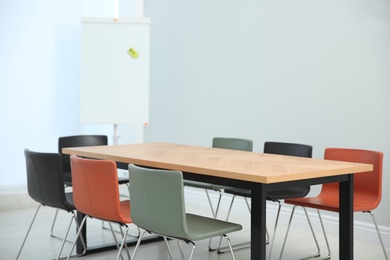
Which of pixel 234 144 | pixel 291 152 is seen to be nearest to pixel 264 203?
pixel 291 152

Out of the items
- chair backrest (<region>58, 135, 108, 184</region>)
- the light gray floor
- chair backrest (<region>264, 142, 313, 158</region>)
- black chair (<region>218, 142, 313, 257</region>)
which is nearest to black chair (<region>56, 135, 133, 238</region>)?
chair backrest (<region>58, 135, 108, 184</region>)

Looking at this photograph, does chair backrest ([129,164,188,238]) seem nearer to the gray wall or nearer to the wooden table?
the wooden table

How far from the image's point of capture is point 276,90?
19.2ft

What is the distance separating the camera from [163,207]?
3.17 meters

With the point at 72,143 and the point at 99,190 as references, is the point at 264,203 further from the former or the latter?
the point at 72,143

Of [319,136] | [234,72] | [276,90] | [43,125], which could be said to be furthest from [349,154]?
[43,125]

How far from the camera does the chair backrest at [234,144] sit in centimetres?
499

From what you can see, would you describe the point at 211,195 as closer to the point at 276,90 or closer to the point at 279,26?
the point at 276,90

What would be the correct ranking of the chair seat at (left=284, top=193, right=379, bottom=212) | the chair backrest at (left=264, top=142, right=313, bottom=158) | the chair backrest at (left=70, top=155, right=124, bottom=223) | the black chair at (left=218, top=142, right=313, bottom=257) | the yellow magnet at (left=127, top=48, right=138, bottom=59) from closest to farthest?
1. the chair backrest at (left=70, top=155, right=124, bottom=223)
2. the chair seat at (left=284, top=193, right=379, bottom=212)
3. the black chair at (left=218, top=142, right=313, bottom=257)
4. the chair backrest at (left=264, top=142, right=313, bottom=158)
5. the yellow magnet at (left=127, top=48, right=138, bottom=59)

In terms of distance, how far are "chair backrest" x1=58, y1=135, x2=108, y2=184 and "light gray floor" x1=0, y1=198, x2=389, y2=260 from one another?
0.57 meters

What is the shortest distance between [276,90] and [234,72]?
59cm

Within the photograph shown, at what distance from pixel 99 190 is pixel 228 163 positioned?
2.57 feet

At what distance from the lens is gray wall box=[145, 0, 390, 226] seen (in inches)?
201

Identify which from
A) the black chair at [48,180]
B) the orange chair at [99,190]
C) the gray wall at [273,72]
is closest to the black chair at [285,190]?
the gray wall at [273,72]
